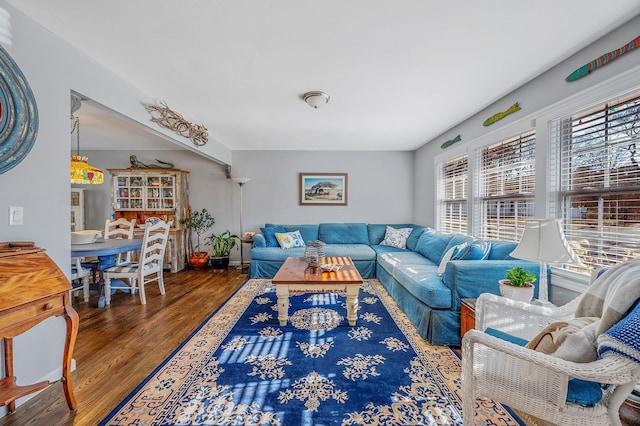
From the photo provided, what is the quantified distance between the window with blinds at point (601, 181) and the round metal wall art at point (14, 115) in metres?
3.76

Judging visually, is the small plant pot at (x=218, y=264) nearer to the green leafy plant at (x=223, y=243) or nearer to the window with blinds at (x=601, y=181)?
the green leafy plant at (x=223, y=243)

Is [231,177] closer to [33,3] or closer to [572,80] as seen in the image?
[33,3]

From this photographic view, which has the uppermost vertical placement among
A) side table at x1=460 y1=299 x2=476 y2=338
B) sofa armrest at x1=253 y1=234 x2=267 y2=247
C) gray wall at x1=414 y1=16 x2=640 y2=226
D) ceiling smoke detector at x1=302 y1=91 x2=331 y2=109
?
ceiling smoke detector at x1=302 y1=91 x2=331 y2=109

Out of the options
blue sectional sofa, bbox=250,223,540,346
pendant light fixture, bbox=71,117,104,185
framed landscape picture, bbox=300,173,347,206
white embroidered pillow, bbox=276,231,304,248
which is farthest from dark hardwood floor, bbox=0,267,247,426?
framed landscape picture, bbox=300,173,347,206

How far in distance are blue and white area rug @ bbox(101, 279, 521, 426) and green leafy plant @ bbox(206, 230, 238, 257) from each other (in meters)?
2.44

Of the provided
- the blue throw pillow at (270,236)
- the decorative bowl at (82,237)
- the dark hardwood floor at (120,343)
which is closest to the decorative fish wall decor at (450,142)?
the blue throw pillow at (270,236)

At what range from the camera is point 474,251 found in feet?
8.39

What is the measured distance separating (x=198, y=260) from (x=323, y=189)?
2.74 m

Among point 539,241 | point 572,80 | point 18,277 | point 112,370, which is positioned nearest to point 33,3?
point 18,277

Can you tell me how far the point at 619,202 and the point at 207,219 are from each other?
5.56 meters

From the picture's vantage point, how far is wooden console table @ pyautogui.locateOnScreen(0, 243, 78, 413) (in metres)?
1.28

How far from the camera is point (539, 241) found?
5.94ft

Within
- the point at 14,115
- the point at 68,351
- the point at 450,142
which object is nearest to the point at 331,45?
the point at 14,115

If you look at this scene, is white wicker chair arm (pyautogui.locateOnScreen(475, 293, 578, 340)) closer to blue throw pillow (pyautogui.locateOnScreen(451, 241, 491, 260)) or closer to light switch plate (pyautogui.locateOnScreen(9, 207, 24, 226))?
blue throw pillow (pyautogui.locateOnScreen(451, 241, 491, 260))
